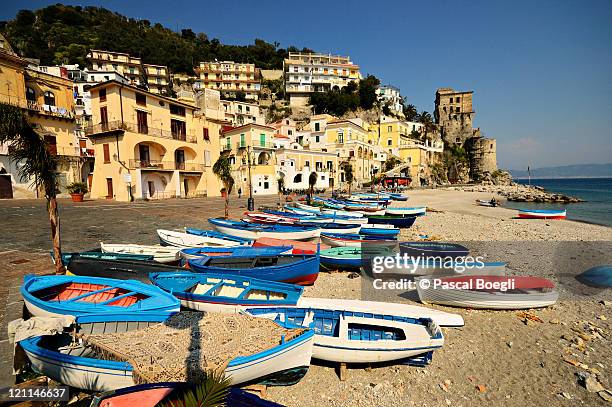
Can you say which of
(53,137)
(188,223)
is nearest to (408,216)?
(188,223)

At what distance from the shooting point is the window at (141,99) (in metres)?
30.5

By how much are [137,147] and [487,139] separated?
97223 millimetres

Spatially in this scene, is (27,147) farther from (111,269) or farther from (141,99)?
(141,99)

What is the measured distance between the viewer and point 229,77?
92.2m

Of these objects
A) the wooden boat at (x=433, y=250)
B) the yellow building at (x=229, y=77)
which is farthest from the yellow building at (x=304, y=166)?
the yellow building at (x=229, y=77)

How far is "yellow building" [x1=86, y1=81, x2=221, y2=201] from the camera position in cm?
2938

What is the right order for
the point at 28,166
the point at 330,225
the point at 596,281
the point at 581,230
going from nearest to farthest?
the point at 28,166, the point at 596,281, the point at 330,225, the point at 581,230

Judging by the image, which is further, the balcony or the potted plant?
the balcony

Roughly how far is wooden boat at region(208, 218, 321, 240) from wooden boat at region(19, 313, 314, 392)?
8371 mm

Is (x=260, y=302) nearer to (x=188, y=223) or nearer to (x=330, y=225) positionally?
(x=330, y=225)

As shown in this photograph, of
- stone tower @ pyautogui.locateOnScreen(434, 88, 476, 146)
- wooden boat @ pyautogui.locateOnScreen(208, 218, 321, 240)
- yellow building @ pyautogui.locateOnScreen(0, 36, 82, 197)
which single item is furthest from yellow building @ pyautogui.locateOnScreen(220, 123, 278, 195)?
stone tower @ pyautogui.locateOnScreen(434, 88, 476, 146)

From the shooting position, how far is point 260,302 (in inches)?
256

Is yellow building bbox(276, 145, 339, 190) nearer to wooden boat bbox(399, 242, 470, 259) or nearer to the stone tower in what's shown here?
wooden boat bbox(399, 242, 470, 259)

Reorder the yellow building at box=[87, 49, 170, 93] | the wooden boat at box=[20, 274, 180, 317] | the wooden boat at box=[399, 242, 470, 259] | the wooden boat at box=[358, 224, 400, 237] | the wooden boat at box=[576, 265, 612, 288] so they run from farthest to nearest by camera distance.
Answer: the yellow building at box=[87, 49, 170, 93], the wooden boat at box=[358, 224, 400, 237], the wooden boat at box=[399, 242, 470, 259], the wooden boat at box=[576, 265, 612, 288], the wooden boat at box=[20, 274, 180, 317]
